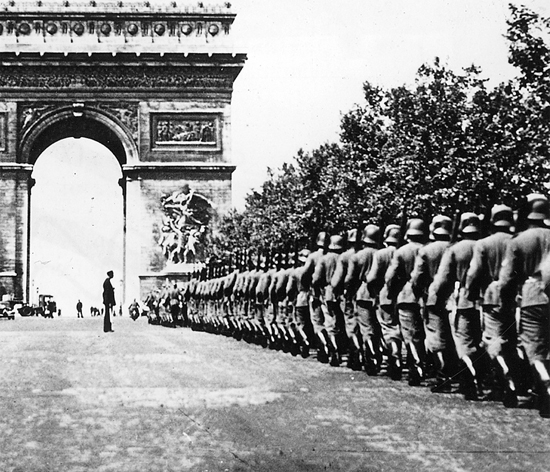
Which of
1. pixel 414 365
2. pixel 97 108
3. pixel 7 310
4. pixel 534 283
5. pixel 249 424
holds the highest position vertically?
pixel 97 108

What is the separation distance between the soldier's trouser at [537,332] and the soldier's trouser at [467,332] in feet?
3.67

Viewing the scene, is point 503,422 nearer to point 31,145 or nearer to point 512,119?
point 512,119

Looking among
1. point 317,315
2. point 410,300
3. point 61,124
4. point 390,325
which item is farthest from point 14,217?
point 410,300

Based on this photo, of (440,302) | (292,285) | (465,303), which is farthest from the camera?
(292,285)

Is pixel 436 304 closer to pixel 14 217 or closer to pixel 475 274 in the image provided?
pixel 475 274

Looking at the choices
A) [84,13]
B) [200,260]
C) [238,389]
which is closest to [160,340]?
[238,389]

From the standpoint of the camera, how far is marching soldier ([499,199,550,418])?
27.8 feet

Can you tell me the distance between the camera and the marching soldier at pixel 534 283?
334 inches

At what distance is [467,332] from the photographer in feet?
32.1

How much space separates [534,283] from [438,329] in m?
1.96

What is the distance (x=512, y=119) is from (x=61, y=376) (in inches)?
435

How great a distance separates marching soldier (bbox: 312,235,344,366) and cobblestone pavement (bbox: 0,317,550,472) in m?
1.04

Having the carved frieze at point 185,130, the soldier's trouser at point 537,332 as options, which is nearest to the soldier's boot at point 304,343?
the soldier's trouser at point 537,332

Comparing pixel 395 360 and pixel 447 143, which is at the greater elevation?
pixel 447 143
